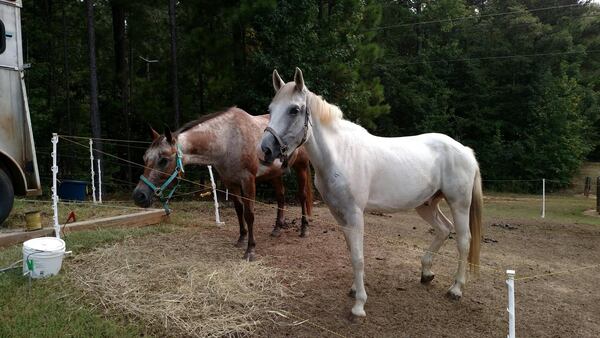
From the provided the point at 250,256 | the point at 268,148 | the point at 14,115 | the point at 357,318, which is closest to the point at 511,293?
the point at 357,318

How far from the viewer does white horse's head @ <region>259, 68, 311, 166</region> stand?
9.83 feet

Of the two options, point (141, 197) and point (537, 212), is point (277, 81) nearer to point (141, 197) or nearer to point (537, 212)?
point (141, 197)

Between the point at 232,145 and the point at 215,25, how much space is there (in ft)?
31.4

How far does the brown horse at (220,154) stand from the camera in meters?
4.34

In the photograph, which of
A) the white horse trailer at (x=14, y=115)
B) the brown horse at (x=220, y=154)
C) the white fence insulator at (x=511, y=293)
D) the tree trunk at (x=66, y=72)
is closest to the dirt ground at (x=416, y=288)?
the brown horse at (x=220, y=154)

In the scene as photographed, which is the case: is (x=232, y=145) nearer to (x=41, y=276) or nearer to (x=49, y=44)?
(x=41, y=276)

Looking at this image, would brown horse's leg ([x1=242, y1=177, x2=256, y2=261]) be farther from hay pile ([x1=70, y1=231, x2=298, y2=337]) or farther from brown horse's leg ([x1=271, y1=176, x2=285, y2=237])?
brown horse's leg ([x1=271, y1=176, x2=285, y2=237])

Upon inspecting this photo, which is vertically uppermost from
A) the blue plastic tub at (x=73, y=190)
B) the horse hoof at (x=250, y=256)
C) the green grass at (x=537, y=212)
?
the blue plastic tub at (x=73, y=190)

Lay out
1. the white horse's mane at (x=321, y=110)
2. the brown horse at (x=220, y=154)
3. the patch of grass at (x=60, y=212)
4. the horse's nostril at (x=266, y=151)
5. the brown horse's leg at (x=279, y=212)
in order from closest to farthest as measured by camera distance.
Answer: the horse's nostril at (x=266, y=151), the white horse's mane at (x=321, y=110), the brown horse at (x=220, y=154), the brown horse's leg at (x=279, y=212), the patch of grass at (x=60, y=212)

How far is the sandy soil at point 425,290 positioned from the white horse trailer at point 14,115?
2.97 m

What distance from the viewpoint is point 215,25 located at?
43.1 feet

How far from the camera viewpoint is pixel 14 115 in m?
5.99

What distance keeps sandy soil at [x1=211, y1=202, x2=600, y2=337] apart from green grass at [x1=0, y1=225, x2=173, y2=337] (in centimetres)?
126

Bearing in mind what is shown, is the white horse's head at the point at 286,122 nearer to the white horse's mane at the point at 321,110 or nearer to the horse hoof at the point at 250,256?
the white horse's mane at the point at 321,110
